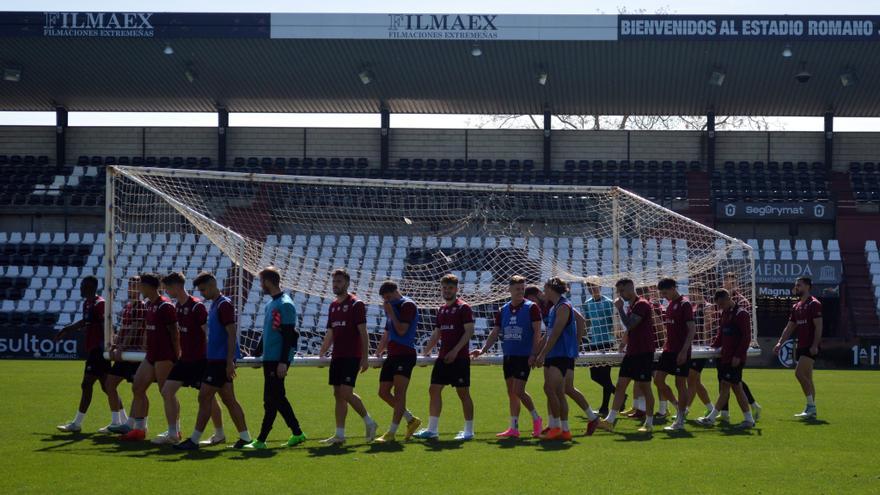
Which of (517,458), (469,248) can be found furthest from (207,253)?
(517,458)

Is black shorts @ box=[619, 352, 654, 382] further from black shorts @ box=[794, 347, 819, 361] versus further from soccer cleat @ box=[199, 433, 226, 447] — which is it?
soccer cleat @ box=[199, 433, 226, 447]

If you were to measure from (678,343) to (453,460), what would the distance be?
4.40 m

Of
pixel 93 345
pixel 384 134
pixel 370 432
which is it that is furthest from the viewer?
pixel 384 134

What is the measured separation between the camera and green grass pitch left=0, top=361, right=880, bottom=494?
8.74 m

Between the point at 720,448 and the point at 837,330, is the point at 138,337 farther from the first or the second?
the point at 837,330

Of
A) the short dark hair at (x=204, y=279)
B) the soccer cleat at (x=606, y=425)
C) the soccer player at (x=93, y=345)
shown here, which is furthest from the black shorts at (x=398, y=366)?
the soccer player at (x=93, y=345)

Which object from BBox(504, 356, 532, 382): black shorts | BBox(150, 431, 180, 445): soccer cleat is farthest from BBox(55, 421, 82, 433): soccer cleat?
BBox(504, 356, 532, 382): black shorts

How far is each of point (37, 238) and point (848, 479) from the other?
102ft

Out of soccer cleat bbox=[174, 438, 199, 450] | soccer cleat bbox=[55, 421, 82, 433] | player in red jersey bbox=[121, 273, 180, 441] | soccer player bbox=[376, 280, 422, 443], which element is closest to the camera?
soccer cleat bbox=[174, 438, 199, 450]

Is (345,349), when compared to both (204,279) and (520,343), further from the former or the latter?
(520,343)

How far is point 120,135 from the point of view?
1571 inches

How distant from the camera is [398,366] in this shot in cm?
1205

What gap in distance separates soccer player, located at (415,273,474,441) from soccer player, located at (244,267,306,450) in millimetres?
1590

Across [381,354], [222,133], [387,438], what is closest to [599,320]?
[381,354]
